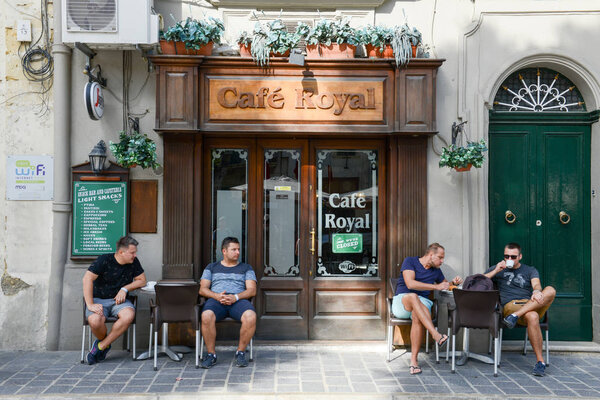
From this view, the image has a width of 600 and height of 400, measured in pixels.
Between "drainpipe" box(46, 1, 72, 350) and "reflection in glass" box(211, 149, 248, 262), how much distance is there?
1.82 meters

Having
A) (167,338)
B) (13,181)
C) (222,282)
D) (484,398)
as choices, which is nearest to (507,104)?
(484,398)

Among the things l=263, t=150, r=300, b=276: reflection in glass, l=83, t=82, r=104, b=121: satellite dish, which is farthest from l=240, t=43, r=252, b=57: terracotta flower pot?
l=83, t=82, r=104, b=121: satellite dish

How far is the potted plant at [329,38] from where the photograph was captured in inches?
248

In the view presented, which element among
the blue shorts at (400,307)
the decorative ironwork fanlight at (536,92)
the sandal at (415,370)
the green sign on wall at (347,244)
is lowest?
the sandal at (415,370)

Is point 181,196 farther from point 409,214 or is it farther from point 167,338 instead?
point 409,214

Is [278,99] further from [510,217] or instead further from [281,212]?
[510,217]

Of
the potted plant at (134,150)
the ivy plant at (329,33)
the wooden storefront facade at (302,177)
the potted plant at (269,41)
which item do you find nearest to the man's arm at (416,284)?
the wooden storefront facade at (302,177)

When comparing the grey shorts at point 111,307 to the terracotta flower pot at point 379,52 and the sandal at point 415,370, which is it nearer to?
the sandal at point 415,370

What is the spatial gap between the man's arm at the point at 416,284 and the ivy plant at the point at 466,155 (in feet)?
4.55

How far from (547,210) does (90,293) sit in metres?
5.70

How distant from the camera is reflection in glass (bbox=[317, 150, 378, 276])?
269 inches

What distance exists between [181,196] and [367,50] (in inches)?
115

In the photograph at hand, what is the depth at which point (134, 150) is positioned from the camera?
19.9ft

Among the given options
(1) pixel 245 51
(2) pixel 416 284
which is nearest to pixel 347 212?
(2) pixel 416 284
